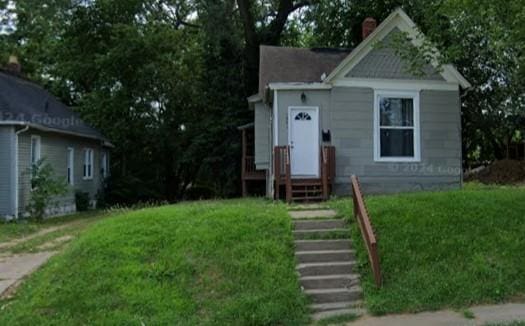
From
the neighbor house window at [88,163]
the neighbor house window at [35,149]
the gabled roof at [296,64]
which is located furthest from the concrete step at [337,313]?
the neighbor house window at [88,163]

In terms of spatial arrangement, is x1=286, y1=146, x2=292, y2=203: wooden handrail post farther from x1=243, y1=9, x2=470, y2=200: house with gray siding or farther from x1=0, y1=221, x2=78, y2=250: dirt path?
x1=0, y1=221, x2=78, y2=250: dirt path

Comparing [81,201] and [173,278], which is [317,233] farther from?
[81,201]

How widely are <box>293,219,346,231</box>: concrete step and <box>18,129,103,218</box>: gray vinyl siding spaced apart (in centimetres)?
1130

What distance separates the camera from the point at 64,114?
2289 centimetres

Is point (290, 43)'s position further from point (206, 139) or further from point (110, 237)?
point (110, 237)

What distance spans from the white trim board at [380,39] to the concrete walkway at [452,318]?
881cm

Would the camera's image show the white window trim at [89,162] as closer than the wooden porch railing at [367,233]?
No

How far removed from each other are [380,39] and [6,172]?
11862 millimetres

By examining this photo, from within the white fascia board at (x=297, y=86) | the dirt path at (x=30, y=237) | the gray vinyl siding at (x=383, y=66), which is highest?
the gray vinyl siding at (x=383, y=66)

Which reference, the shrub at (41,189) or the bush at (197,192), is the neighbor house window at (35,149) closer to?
the shrub at (41,189)

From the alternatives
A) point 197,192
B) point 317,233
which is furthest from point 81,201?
point 317,233

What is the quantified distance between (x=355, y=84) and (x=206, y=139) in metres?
11.0

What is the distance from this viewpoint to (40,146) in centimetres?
1841

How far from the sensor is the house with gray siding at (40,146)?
1662 centimetres
